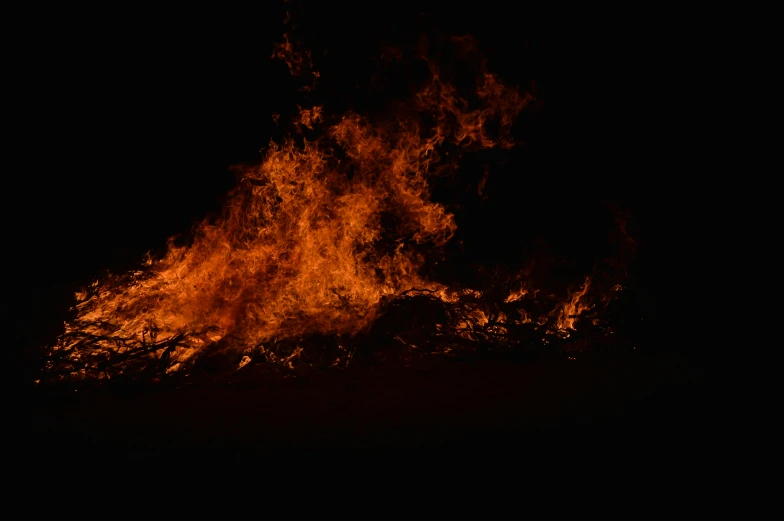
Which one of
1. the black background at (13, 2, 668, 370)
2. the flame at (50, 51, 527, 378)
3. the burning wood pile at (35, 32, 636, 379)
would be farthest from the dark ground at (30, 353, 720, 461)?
the black background at (13, 2, 668, 370)

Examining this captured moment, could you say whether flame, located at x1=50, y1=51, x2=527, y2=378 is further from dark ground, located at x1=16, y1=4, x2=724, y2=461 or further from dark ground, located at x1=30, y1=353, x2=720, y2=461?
dark ground, located at x1=16, y1=4, x2=724, y2=461

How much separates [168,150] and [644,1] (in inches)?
284

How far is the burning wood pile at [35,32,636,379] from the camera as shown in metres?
5.73

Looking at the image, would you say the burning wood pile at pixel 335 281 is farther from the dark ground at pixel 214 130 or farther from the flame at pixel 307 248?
the dark ground at pixel 214 130

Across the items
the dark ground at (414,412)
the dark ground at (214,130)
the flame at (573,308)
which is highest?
the dark ground at (214,130)

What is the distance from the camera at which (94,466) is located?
12.7 ft

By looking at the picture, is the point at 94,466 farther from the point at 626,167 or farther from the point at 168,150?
the point at 626,167

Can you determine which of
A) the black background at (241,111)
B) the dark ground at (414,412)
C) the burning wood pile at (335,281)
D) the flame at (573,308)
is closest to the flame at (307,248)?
the burning wood pile at (335,281)

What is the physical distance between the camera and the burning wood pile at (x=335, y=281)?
18.8ft

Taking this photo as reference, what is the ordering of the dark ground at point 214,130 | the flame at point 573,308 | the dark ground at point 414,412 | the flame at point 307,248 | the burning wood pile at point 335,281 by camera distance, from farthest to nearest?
the dark ground at point 214,130, the flame at point 573,308, the flame at point 307,248, the burning wood pile at point 335,281, the dark ground at point 414,412

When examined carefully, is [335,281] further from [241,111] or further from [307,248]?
[241,111]

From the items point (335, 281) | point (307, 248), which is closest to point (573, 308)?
point (335, 281)

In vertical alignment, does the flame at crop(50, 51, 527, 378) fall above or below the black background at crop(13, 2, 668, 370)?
below

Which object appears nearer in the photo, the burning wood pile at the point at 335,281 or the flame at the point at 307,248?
the burning wood pile at the point at 335,281
